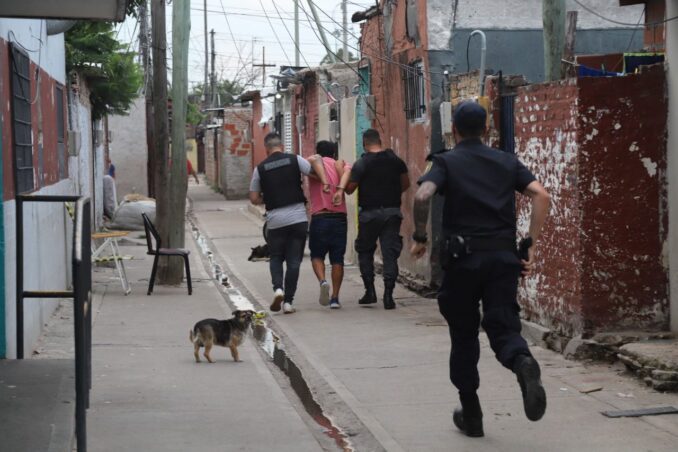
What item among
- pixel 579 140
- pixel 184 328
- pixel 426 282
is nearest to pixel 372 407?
pixel 579 140

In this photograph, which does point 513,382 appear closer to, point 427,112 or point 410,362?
point 410,362

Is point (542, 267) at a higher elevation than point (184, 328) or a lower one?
higher

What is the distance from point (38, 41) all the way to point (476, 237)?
21.1 ft

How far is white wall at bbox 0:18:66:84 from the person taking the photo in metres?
9.15

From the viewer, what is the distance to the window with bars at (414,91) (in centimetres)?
1444

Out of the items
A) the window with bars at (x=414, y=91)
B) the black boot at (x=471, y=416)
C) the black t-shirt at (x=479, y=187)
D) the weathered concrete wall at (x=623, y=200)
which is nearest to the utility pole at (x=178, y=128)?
the window with bars at (x=414, y=91)

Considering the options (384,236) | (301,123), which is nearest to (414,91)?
(384,236)

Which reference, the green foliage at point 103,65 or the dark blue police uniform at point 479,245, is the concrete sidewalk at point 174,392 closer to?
the dark blue police uniform at point 479,245

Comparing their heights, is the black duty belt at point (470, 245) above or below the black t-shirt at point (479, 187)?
below

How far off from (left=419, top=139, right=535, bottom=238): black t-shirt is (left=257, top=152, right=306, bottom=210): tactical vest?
18.7 ft

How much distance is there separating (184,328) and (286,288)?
133cm

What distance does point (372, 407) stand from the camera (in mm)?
7715

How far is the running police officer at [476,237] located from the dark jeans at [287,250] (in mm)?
5704

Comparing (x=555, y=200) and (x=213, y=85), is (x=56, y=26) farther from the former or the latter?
(x=213, y=85)
